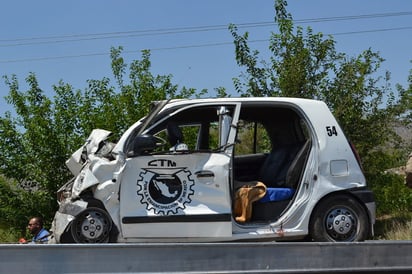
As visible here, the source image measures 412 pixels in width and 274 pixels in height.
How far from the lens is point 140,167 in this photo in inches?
234

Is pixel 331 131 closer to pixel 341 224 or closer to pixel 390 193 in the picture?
pixel 341 224

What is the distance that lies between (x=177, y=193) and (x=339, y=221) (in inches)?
62.2

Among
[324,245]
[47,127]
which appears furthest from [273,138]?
[47,127]

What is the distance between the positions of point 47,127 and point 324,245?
9424mm

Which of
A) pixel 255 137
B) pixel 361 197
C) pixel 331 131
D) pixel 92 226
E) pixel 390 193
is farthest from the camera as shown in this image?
pixel 390 193

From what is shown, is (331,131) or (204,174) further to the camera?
(331,131)

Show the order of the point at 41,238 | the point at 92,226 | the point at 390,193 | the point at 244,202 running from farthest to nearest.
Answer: the point at 390,193
the point at 41,238
the point at 244,202
the point at 92,226

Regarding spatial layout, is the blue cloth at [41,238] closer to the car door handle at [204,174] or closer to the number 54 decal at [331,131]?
the car door handle at [204,174]

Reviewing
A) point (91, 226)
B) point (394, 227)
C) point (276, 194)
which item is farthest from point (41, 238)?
point (394, 227)

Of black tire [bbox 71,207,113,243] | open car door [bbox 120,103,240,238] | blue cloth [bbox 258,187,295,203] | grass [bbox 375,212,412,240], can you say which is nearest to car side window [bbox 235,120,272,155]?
blue cloth [bbox 258,187,295,203]

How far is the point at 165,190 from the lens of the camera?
232 inches

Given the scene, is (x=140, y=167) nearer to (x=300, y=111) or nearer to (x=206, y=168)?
(x=206, y=168)

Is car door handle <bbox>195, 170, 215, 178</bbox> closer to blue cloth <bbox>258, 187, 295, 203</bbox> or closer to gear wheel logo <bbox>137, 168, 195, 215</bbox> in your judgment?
gear wheel logo <bbox>137, 168, 195, 215</bbox>

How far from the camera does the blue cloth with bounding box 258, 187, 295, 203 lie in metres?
6.31
